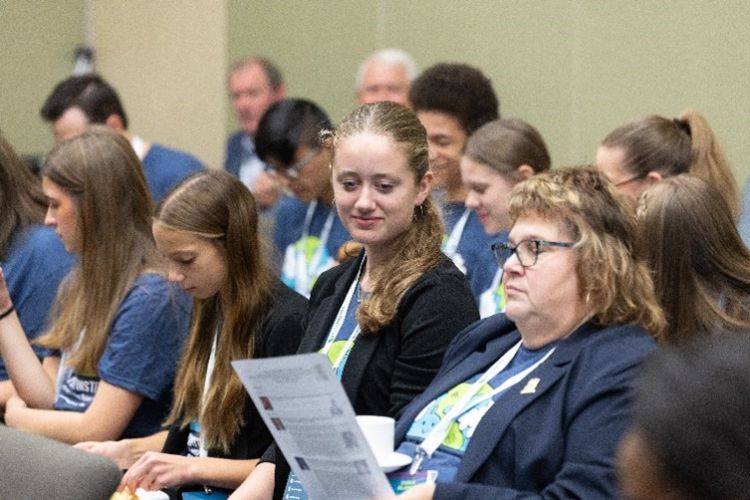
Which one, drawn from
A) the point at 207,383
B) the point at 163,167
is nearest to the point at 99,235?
the point at 207,383

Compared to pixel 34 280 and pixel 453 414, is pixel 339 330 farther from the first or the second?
pixel 34 280

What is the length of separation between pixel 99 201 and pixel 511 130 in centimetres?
148

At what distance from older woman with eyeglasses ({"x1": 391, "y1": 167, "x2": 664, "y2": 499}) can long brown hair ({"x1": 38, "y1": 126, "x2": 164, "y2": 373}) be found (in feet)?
4.76

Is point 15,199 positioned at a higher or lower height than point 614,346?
lower

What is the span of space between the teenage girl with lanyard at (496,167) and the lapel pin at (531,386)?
5.72ft

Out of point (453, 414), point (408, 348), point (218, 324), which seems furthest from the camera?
point (218, 324)

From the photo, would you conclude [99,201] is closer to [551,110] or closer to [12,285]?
[12,285]

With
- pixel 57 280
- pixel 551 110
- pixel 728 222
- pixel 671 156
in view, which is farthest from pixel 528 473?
pixel 551 110

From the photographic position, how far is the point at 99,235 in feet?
13.6

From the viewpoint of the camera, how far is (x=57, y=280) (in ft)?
15.1

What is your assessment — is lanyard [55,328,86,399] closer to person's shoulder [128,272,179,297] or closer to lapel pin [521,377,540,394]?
person's shoulder [128,272,179,297]

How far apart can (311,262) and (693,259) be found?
238 centimetres

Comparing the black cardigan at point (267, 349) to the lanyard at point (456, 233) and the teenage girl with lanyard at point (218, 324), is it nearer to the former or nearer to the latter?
the teenage girl with lanyard at point (218, 324)

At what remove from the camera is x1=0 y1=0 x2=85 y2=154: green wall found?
8.42m
